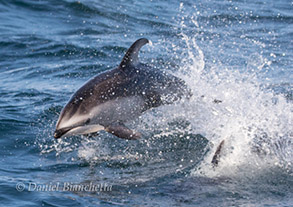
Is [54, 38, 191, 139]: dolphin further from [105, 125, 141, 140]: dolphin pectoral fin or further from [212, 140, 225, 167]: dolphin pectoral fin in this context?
[212, 140, 225, 167]: dolphin pectoral fin

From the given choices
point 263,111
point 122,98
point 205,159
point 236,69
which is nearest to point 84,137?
point 122,98

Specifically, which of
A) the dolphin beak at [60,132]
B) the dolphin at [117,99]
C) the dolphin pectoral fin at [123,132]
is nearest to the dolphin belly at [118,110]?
the dolphin at [117,99]

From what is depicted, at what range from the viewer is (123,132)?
7426mm

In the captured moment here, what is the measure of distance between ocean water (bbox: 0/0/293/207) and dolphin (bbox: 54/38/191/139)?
513 mm

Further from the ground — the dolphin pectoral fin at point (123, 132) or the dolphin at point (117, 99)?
the dolphin at point (117, 99)

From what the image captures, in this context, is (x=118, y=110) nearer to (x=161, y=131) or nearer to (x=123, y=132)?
(x=123, y=132)

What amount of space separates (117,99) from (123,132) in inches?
21.1

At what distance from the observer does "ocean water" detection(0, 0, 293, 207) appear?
650cm

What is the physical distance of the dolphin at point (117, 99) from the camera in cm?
735

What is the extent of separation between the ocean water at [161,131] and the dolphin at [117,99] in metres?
0.51

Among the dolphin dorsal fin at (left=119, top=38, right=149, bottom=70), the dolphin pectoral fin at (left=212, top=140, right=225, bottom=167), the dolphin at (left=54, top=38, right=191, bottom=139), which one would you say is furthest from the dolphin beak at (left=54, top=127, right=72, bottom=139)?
the dolphin pectoral fin at (left=212, top=140, right=225, bottom=167)

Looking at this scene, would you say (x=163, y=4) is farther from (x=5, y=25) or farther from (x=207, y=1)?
(x=5, y=25)

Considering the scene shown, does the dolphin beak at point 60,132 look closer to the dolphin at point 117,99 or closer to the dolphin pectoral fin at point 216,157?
the dolphin at point 117,99

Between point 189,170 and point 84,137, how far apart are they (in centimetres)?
224
